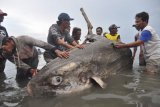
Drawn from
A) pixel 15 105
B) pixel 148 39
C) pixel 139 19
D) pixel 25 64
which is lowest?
pixel 15 105

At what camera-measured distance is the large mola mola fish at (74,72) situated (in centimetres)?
475

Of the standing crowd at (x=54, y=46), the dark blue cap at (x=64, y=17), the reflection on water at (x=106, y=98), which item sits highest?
the dark blue cap at (x=64, y=17)

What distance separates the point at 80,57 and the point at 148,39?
2.28 metres

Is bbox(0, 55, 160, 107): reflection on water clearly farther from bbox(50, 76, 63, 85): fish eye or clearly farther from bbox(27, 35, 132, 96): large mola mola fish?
bbox(50, 76, 63, 85): fish eye

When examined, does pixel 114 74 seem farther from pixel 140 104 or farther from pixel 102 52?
pixel 140 104

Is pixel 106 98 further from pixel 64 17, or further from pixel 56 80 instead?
pixel 64 17

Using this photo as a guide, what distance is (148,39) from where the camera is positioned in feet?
22.1

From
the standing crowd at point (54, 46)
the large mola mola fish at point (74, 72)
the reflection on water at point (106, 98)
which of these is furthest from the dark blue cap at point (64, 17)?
the reflection on water at point (106, 98)

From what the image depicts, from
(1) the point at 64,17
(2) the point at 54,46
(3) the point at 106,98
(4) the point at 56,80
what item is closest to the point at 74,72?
(4) the point at 56,80

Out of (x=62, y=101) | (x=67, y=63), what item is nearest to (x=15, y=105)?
(x=62, y=101)

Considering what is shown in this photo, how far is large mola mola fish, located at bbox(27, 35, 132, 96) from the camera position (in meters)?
4.75

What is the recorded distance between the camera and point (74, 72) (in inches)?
197

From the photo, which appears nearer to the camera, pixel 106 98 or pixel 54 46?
pixel 106 98

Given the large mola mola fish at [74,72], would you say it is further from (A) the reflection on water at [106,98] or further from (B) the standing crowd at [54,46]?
(B) the standing crowd at [54,46]
